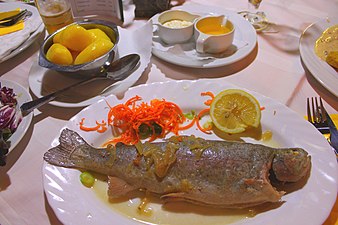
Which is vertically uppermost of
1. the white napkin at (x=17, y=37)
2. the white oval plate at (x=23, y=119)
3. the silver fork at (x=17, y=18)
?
the silver fork at (x=17, y=18)

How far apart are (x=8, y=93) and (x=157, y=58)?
737 millimetres

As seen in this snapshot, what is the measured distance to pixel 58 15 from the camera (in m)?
1.85

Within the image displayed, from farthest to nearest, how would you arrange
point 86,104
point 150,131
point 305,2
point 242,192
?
point 305,2, point 86,104, point 150,131, point 242,192

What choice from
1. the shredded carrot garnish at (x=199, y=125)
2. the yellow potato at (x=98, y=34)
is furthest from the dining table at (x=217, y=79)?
the yellow potato at (x=98, y=34)

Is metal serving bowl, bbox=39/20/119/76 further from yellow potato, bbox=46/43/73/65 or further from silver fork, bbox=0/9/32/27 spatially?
silver fork, bbox=0/9/32/27

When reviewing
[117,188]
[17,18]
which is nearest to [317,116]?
[117,188]

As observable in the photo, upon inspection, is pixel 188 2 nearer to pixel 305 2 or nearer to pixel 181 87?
pixel 305 2

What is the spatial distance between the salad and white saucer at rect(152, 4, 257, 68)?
2.42ft

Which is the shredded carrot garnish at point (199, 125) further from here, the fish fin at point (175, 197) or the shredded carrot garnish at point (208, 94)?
the fish fin at point (175, 197)

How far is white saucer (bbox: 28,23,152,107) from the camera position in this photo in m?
1.51

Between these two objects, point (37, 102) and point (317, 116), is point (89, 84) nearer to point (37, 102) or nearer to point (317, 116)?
point (37, 102)

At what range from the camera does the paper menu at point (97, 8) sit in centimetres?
207

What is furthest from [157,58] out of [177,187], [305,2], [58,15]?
[305,2]

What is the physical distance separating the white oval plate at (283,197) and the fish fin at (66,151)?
0.09 feet
